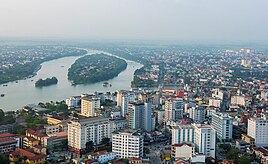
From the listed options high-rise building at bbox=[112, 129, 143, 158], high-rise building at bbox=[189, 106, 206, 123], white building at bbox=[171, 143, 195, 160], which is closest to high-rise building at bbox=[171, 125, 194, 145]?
white building at bbox=[171, 143, 195, 160]

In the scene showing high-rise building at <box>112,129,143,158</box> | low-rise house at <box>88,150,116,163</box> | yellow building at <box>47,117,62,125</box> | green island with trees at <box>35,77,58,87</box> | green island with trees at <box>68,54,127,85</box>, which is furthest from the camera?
green island with trees at <box>68,54,127,85</box>

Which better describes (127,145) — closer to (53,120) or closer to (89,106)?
(53,120)

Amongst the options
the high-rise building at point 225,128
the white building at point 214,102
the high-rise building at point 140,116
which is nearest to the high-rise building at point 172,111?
the high-rise building at point 140,116

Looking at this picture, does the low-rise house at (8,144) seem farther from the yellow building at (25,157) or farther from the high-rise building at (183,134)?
the high-rise building at (183,134)

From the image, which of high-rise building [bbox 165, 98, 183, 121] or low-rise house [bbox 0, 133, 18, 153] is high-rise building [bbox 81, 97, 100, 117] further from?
low-rise house [bbox 0, 133, 18, 153]

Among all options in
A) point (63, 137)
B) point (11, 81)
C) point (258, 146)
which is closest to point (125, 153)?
point (63, 137)
